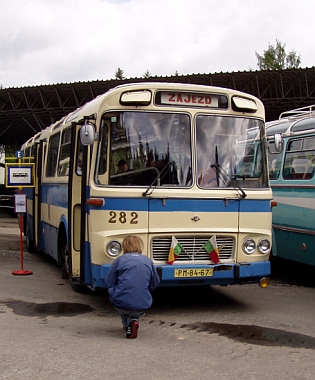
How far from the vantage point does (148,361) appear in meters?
6.40

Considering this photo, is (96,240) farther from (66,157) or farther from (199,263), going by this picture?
(66,157)

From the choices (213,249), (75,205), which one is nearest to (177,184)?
(213,249)

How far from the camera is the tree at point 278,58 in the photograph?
57.0 m

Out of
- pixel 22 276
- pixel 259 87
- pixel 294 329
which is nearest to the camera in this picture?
pixel 294 329

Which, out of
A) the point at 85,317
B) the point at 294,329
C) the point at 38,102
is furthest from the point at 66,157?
the point at 38,102

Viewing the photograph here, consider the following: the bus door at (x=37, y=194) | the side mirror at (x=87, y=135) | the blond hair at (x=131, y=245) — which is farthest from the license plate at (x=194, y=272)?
the bus door at (x=37, y=194)

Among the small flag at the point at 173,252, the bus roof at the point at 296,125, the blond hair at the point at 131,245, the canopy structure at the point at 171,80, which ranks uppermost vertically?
the canopy structure at the point at 171,80

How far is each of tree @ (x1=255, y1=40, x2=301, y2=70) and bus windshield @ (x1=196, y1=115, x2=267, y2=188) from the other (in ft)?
162

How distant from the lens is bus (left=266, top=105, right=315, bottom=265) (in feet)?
35.8

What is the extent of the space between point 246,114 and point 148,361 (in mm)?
4228

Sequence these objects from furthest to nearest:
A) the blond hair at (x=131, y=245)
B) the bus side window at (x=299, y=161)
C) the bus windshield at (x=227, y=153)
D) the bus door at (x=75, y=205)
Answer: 1. the bus side window at (x=299, y=161)
2. the bus door at (x=75, y=205)
3. the bus windshield at (x=227, y=153)
4. the blond hair at (x=131, y=245)

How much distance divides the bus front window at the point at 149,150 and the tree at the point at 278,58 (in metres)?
50.1

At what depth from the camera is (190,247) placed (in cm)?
862

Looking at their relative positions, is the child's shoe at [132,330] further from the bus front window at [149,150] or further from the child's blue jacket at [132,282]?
the bus front window at [149,150]
